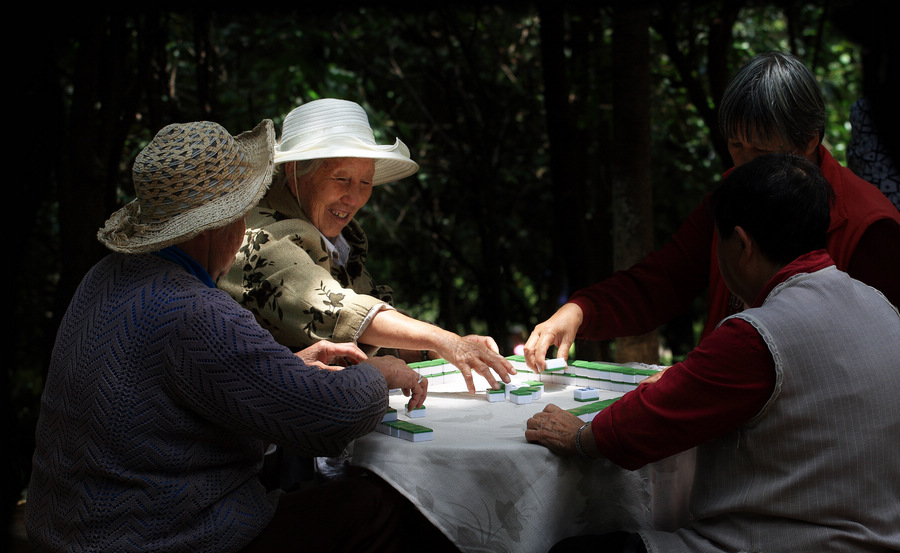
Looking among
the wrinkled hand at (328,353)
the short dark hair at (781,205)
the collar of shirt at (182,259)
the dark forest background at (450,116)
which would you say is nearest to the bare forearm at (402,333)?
the wrinkled hand at (328,353)

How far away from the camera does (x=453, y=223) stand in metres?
7.44

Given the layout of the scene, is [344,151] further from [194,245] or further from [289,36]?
[289,36]

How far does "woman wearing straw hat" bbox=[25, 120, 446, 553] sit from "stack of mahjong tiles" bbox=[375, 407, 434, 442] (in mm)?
133

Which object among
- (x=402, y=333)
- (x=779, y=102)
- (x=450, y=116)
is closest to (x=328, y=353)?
(x=402, y=333)

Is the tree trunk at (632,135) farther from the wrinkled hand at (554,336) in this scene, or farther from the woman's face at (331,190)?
the woman's face at (331,190)

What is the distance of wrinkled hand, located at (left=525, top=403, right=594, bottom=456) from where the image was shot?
200 cm

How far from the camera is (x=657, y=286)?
3170mm

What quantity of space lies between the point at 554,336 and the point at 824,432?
1.14 m

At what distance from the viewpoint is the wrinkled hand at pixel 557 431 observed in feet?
6.57

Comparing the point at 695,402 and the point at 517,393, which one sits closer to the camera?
the point at 695,402

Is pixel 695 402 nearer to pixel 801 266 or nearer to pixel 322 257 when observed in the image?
pixel 801 266

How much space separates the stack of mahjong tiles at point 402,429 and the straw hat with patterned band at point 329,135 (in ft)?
4.04

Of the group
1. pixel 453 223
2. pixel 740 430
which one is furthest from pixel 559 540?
pixel 453 223

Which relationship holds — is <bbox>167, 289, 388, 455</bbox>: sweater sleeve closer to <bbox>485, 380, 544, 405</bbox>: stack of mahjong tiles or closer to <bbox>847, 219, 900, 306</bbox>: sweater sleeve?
<bbox>485, 380, 544, 405</bbox>: stack of mahjong tiles
